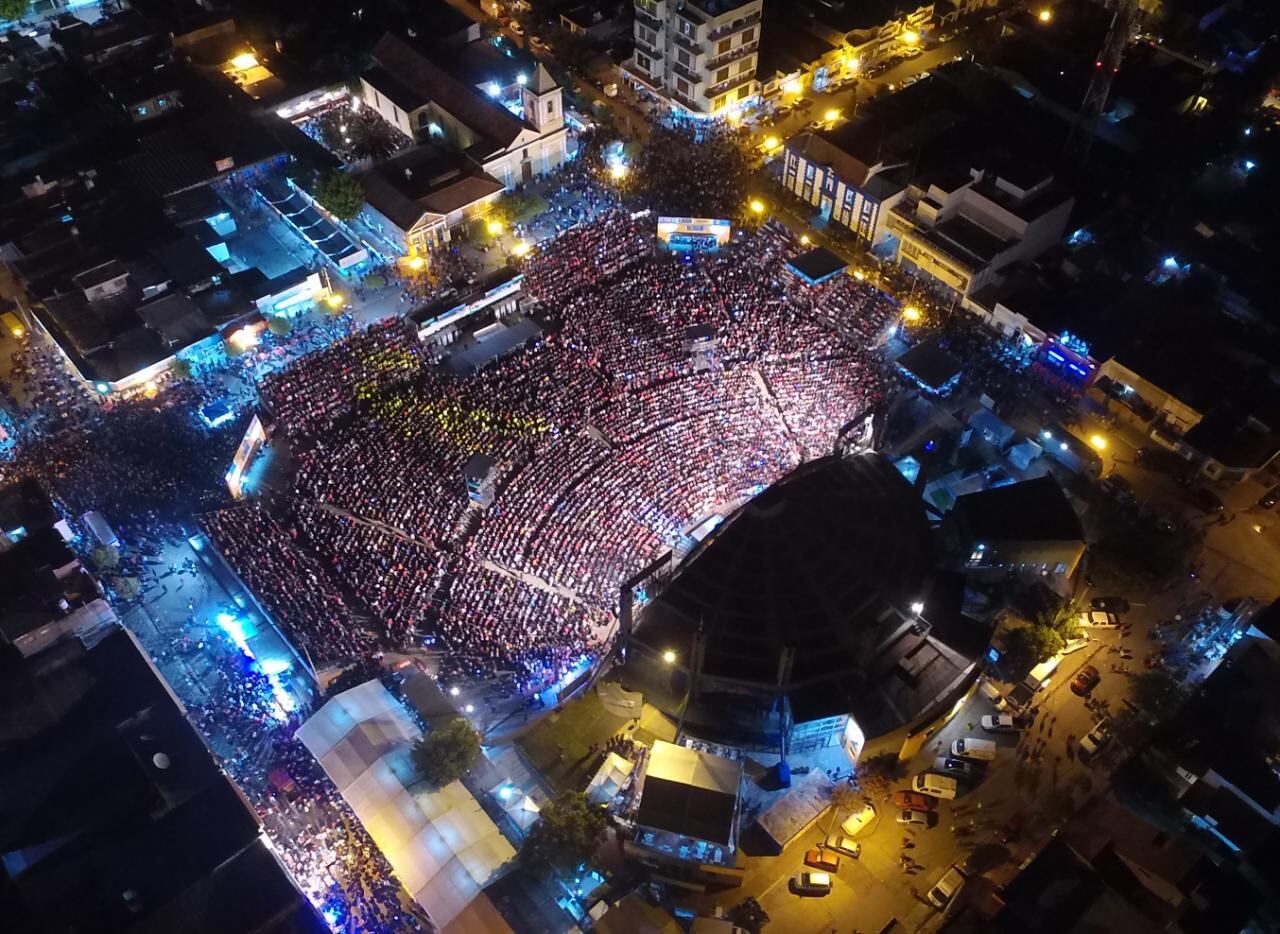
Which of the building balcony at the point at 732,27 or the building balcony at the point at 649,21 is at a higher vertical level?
the building balcony at the point at 732,27

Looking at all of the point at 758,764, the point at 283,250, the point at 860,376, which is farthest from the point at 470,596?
the point at 283,250

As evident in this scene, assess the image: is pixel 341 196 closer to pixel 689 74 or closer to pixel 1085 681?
pixel 689 74

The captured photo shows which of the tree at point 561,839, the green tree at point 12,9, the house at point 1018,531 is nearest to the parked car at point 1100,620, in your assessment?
the house at point 1018,531

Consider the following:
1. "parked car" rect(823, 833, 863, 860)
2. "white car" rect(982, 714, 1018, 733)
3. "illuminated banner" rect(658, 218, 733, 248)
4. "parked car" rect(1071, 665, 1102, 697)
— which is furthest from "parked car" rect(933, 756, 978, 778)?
"illuminated banner" rect(658, 218, 733, 248)

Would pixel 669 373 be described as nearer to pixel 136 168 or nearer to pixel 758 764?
pixel 758 764

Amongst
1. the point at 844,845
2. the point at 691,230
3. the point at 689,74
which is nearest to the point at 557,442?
the point at 691,230

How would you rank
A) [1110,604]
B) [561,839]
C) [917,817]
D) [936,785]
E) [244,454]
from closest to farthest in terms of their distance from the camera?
[561,839]
[917,817]
[936,785]
[1110,604]
[244,454]

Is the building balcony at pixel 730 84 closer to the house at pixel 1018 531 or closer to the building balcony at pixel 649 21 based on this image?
the building balcony at pixel 649 21
